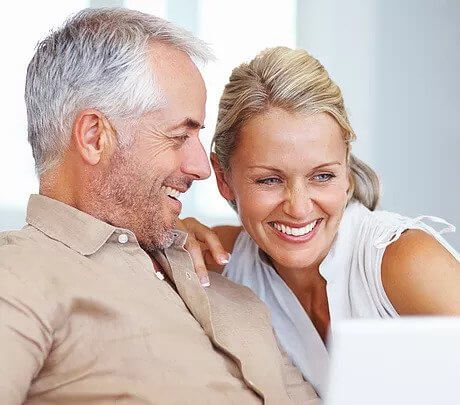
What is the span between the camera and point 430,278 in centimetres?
179

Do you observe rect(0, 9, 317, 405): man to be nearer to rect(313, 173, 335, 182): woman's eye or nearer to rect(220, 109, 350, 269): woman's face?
rect(220, 109, 350, 269): woman's face

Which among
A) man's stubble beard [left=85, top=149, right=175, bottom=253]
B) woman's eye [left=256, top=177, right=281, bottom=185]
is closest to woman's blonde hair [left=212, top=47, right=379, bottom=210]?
woman's eye [left=256, top=177, right=281, bottom=185]

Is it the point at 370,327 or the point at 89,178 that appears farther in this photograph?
the point at 89,178

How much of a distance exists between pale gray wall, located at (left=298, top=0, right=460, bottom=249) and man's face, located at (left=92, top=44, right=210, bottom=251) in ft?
7.37

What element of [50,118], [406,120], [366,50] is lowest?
[406,120]

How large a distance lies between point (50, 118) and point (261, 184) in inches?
18.8

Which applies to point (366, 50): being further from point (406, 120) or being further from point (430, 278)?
point (430, 278)

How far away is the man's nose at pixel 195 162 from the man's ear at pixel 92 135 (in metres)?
0.14

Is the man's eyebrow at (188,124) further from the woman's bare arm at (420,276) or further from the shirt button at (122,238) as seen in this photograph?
the woman's bare arm at (420,276)

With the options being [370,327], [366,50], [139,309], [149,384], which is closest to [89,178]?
[139,309]

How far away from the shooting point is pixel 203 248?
208cm

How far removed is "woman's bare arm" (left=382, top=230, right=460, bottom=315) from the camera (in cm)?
178

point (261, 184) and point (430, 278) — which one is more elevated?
point (261, 184)

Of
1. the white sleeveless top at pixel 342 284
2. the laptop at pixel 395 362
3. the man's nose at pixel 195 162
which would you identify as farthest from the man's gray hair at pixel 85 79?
the laptop at pixel 395 362
